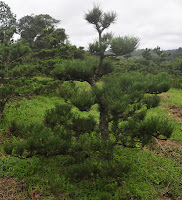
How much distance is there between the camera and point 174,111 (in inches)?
313

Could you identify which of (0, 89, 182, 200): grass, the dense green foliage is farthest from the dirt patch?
the dense green foliage

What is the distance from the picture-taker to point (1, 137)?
15.3 feet

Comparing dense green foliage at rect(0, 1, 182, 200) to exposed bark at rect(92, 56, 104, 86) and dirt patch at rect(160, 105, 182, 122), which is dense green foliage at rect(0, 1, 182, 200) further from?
dirt patch at rect(160, 105, 182, 122)

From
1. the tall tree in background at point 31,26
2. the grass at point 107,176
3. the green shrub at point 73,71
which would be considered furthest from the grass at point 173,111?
the tall tree in background at point 31,26

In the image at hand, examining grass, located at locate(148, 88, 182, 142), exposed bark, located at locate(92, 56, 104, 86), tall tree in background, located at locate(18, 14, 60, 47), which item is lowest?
grass, located at locate(148, 88, 182, 142)

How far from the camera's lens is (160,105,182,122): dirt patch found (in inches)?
290

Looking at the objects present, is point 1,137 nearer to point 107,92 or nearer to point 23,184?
point 23,184

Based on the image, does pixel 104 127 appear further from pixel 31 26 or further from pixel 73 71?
pixel 31 26

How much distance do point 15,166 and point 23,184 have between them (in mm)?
568

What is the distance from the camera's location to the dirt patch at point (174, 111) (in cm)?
737

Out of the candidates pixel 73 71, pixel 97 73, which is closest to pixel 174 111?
pixel 97 73

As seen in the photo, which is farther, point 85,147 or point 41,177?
point 41,177

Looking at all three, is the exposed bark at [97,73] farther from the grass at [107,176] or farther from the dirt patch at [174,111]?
the dirt patch at [174,111]

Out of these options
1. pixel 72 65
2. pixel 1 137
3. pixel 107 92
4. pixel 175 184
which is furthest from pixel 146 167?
pixel 1 137
